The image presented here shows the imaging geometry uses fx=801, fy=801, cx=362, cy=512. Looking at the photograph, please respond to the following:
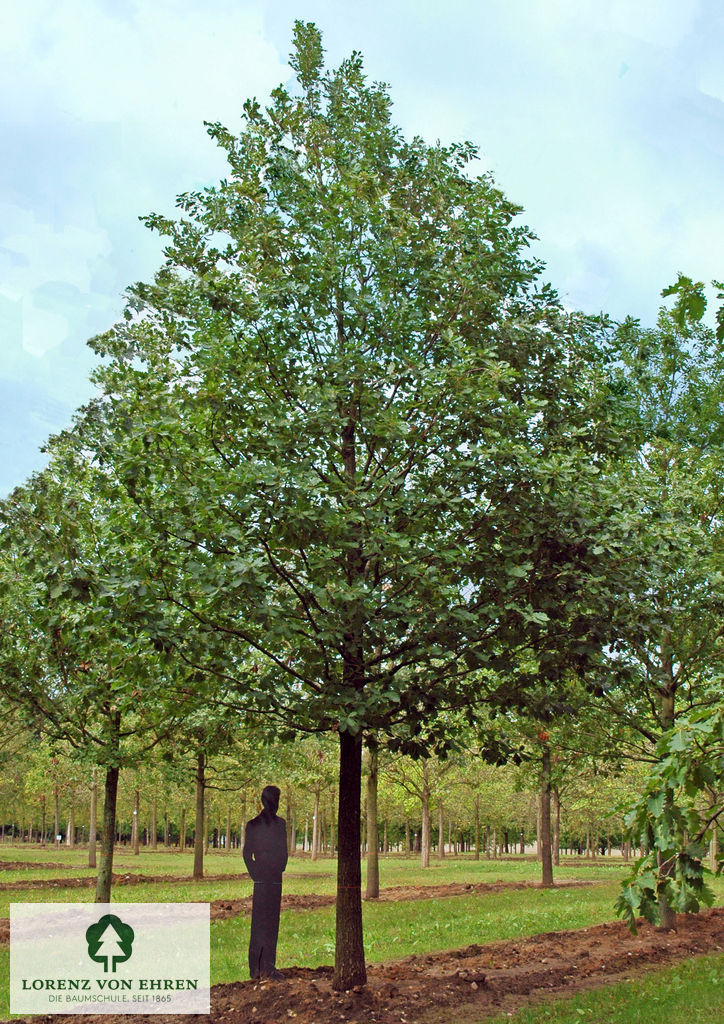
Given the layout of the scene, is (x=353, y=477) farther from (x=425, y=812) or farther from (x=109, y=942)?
(x=425, y=812)

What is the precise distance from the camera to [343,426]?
26.2 ft

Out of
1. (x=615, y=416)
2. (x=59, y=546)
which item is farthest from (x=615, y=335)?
(x=59, y=546)

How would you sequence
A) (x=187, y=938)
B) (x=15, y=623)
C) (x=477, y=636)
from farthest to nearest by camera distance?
(x=187, y=938) → (x=15, y=623) → (x=477, y=636)

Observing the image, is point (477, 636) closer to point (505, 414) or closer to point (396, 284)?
point (505, 414)

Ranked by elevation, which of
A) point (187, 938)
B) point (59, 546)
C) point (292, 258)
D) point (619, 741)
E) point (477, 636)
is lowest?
point (187, 938)

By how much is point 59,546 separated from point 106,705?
8.23m

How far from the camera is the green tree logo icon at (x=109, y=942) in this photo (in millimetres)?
11391

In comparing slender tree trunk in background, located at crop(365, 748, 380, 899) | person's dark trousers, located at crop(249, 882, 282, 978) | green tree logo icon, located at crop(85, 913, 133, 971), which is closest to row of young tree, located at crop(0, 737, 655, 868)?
slender tree trunk in background, located at crop(365, 748, 380, 899)

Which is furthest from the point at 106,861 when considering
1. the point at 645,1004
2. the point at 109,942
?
the point at 645,1004

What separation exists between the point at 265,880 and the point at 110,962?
355 centimetres

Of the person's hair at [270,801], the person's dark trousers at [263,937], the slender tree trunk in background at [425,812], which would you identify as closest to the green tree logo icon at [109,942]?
the person's dark trousers at [263,937]

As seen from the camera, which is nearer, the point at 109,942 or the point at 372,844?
the point at 109,942

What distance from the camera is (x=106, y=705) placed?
14133mm

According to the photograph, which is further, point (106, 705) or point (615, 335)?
point (106, 705)
